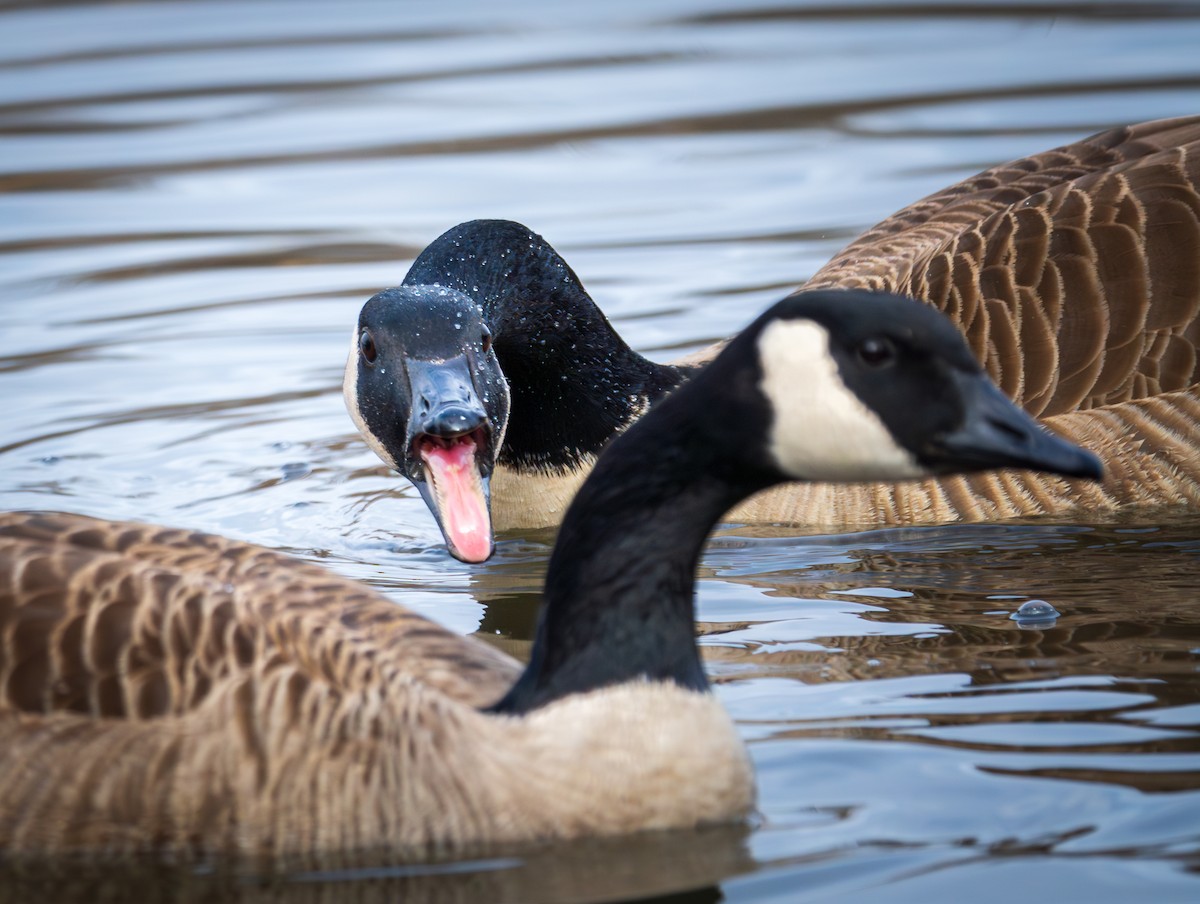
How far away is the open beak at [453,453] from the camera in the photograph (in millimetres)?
6973

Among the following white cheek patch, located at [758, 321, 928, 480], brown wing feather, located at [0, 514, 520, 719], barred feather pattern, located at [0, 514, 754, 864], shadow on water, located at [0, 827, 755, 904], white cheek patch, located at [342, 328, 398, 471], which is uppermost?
white cheek patch, located at [758, 321, 928, 480]

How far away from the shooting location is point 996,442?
5027 mm

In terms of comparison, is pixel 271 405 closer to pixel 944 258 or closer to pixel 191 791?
pixel 944 258

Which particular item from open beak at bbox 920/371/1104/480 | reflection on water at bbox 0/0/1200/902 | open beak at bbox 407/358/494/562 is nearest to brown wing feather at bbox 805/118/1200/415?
reflection on water at bbox 0/0/1200/902

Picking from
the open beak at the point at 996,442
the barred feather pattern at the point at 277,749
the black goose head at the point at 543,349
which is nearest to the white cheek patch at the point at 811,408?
the open beak at the point at 996,442

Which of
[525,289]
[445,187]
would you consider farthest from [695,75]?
[525,289]

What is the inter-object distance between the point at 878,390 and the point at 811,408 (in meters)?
0.17

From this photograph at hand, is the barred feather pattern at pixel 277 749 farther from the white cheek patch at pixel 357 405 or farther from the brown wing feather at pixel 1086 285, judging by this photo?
the brown wing feather at pixel 1086 285

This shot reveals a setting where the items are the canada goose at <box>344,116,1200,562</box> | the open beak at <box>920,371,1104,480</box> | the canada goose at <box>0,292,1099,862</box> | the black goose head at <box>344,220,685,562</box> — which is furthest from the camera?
the black goose head at <box>344,220,685,562</box>

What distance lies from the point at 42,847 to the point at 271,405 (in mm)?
5564

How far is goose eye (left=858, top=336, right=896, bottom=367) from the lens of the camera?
5059mm

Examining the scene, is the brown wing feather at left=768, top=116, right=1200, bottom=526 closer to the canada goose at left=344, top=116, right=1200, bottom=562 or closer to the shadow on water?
the canada goose at left=344, top=116, right=1200, bottom=562

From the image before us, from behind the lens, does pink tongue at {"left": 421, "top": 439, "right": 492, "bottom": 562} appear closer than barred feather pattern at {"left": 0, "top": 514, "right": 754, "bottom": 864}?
No

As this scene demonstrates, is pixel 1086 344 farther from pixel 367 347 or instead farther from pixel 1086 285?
pixel 367 347
